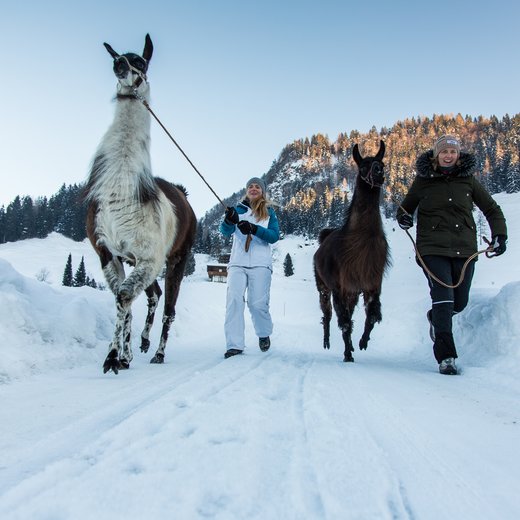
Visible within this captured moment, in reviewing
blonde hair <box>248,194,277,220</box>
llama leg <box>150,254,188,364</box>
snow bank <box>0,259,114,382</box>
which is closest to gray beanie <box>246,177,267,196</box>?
blonde hair <box>248,194,277,220</box>

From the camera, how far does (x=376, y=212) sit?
5184 mm

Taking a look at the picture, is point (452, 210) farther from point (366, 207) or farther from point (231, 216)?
point (231, 216)

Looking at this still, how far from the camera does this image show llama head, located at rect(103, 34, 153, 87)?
4.14 m

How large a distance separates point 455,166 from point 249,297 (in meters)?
3.01

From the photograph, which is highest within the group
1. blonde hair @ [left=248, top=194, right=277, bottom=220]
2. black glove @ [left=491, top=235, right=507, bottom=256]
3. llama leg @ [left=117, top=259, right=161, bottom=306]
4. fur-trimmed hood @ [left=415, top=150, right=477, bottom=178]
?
fur-trimmed hood @ [left=415, top=150, right=477, bottom=178]

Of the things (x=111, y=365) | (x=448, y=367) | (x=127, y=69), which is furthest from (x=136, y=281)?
(x=448, y=367)

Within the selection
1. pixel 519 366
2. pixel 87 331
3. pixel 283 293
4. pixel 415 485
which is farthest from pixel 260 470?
pixel 283 293

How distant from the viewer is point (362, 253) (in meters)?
5.04

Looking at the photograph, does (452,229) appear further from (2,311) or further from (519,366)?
(2,311)

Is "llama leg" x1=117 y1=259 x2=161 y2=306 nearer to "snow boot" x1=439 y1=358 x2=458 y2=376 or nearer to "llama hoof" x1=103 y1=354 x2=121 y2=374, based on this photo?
"llama hoof" x1=103 y1=354 x2=121 y2=374

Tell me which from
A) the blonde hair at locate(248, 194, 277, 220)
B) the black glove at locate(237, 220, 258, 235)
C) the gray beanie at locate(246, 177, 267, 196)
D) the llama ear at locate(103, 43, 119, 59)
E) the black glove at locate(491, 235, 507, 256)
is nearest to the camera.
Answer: the black glove at locate(491, 235, 507, 256)

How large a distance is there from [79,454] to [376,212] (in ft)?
15.0

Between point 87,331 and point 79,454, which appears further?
point 87,331

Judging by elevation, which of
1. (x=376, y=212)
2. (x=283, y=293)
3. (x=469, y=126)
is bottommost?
(x=283, y=293)
